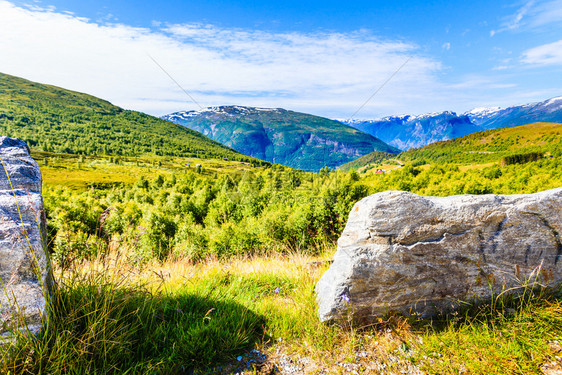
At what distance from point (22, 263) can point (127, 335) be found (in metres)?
1.47

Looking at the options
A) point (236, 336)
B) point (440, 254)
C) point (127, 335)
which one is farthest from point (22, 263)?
point (440, 254)

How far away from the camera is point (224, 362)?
348 cm

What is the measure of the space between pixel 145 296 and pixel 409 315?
431 centimetres

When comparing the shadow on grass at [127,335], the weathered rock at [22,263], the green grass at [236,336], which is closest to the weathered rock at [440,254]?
the green grass at [236,336]

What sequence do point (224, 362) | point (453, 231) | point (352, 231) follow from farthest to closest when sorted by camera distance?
point (352, 231)
point (453, 231)
point (224, 362)

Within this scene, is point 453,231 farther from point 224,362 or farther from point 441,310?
point 224,362

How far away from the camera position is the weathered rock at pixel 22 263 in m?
2.78

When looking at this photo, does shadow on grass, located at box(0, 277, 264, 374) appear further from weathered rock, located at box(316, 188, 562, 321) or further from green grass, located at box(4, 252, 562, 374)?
weathered rock, located at box(316, 188, 562, 321)

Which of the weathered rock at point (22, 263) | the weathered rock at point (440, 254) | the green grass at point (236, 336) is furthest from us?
the weathered rock at point (440, 254)

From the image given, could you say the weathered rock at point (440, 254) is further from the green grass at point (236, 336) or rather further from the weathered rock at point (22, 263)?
the weathered rock at point (22, 263)

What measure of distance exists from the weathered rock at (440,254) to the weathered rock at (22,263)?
3798 mm

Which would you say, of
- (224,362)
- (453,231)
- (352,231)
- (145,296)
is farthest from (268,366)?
(453,231)

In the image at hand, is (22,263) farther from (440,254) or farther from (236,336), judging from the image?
(440,254)

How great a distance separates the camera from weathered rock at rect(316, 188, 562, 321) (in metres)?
4.20
